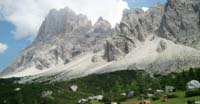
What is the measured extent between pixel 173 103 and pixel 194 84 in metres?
50.2

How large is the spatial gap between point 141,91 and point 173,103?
296 feet

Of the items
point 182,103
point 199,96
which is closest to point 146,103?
point 182,103

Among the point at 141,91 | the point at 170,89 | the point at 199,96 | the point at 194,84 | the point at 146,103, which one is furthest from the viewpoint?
the point at 141,91

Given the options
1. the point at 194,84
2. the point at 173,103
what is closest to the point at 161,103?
the point at 173,103

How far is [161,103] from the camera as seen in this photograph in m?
113

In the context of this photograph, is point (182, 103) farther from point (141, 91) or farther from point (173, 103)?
point (141, 91)

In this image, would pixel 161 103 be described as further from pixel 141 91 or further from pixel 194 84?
pixel 141 91

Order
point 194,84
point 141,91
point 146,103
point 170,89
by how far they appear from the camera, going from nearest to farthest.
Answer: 1. point 146,103
2. point 194,84
3. point 170,89
4. point 141,91

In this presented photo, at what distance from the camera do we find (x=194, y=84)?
154625 mm

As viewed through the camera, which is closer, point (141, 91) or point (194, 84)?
point (194, 84)

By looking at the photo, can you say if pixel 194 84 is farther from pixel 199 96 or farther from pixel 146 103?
pixel 146 103

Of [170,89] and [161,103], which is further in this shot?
[170,89]

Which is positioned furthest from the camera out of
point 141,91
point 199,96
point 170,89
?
point 141,91

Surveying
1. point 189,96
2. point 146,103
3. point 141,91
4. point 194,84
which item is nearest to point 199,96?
point 189,96
